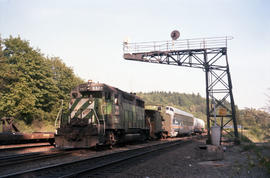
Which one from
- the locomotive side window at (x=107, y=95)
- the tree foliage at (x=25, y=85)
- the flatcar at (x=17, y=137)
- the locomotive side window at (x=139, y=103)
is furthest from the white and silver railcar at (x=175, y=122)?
the tree foliage at (x=25, y=85)

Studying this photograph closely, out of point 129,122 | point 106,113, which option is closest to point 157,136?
point 129,122

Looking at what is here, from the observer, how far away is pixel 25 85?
30609 millimetres

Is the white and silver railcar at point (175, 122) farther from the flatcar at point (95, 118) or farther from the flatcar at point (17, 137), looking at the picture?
the flatcar at point (17, 137)

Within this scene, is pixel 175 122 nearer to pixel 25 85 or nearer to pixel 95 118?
pixel 95 118

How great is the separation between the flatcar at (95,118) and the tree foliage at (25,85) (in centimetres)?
1824

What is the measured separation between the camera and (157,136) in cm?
2591

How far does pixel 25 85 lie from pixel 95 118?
68.6 feet

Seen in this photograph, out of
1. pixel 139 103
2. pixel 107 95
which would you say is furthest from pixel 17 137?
pixel 139 103

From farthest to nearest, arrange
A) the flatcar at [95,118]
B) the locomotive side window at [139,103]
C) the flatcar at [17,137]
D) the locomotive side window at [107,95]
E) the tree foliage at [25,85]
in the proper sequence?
the tree foliage at [25,85] → the locomotive side window at [139,103] → the flatcar at [17,137] → the locomotive side window at [107,95] → the flatcar at [95,118]

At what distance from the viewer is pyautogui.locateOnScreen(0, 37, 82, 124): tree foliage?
2898 centimetres

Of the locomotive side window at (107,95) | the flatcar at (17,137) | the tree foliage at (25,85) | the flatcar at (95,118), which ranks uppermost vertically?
the tree foliage at (25,85)

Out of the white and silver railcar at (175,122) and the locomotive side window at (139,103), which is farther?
the white and silver railcar at (175,122)

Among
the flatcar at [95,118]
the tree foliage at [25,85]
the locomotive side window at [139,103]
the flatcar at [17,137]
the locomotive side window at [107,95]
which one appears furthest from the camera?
the tree foliage at [25,85]

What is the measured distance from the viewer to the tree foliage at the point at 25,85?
29.0 m
